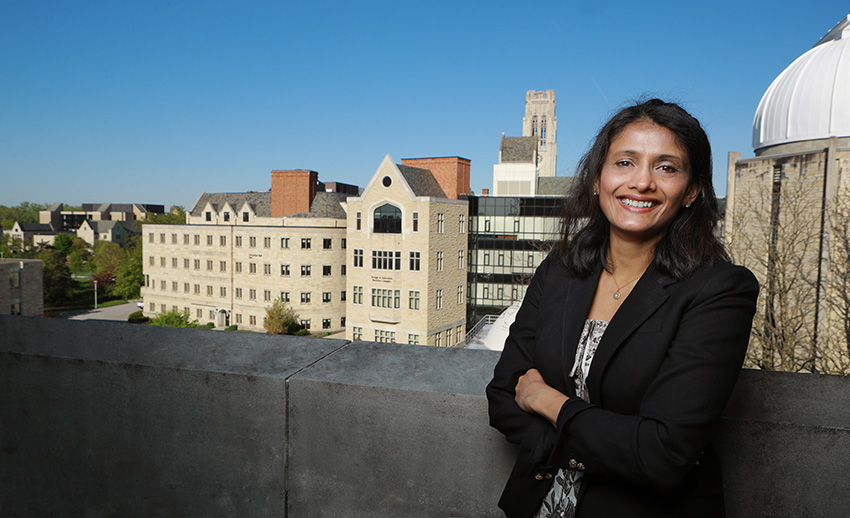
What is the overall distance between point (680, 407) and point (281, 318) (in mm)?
43254

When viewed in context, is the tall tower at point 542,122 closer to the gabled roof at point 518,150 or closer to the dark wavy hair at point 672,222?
the gabled roof at point 518,150

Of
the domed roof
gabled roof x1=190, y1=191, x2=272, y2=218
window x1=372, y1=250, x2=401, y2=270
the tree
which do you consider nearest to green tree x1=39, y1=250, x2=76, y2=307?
gabled roof x1=190, y1=191, x2=272, y2=218

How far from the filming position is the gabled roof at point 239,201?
2063 inches

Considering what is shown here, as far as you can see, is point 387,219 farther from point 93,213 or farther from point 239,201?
point 93,213

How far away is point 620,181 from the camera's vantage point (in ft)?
5.37

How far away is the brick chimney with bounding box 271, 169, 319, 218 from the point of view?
50031 millimetres

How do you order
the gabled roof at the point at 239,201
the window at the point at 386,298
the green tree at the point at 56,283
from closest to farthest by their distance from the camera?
the window at the point at 386,298, the gabled roof at the point at 239,201, the green tree at the point at 56,283

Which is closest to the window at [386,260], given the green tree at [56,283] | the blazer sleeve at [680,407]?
the blazer sleeve at [680,407]

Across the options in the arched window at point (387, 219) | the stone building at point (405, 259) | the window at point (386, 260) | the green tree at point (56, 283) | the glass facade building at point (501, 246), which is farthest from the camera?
the green tree at point (56, 283)

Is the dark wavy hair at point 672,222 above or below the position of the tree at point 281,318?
above

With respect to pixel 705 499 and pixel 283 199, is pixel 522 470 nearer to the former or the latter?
pixel 705 499

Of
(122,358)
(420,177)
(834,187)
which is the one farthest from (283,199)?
(122,358)

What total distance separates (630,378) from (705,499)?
35 cm

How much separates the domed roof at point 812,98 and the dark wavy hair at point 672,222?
2710 cm
